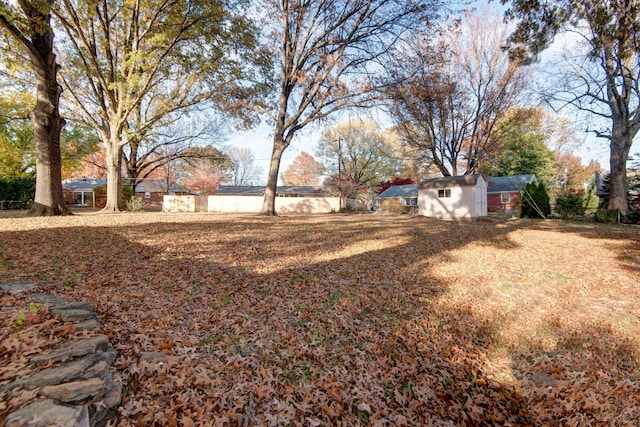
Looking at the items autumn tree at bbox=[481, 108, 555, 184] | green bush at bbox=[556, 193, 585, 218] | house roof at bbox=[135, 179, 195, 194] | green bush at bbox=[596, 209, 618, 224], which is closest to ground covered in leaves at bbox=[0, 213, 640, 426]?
green bush at bbox=[596, 209, 618, 224]

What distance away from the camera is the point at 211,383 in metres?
2.54

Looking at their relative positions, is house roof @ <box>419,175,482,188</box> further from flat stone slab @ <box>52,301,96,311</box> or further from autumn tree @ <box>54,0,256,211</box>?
flat stone slab @ <box>52,301,96,311</box>

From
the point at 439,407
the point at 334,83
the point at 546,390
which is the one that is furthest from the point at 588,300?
the point at 334,83

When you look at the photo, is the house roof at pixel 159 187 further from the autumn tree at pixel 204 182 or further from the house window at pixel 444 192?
the house window at pixel 444 192

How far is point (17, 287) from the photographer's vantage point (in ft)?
11.2

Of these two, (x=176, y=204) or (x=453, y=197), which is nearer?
(x=453, y=197)

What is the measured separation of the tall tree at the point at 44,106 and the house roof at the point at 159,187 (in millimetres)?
26028

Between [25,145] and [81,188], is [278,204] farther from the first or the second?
[81,188]

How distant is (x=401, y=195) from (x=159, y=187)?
31.0 meters

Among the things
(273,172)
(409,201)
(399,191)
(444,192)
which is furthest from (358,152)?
(273,172)

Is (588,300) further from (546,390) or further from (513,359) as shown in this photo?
(546,390)

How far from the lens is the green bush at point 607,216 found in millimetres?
13938

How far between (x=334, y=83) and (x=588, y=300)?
11428 millimetres

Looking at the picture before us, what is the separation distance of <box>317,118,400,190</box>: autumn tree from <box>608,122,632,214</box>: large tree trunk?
824 inches
